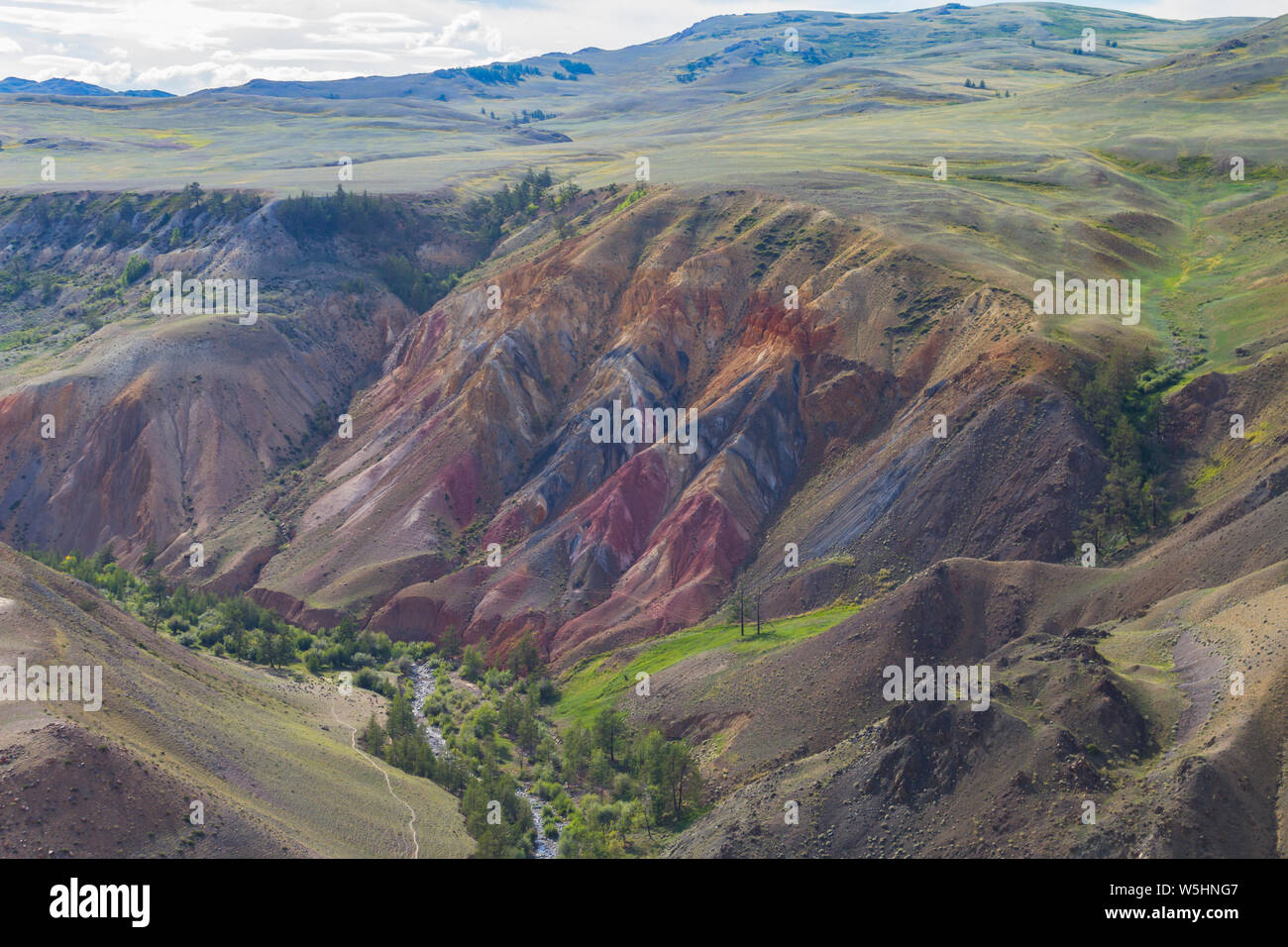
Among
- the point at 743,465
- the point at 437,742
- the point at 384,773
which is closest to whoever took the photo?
the point at 384,773

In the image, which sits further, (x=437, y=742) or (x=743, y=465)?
(x=743, y=465)

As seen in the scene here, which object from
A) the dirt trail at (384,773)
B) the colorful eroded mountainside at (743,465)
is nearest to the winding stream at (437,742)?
the colorful eroded mountainside at (743,465)

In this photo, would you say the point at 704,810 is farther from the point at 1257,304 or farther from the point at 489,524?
the point at 1257,304

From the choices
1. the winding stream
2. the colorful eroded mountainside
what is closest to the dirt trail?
the colorful eroded mountainside

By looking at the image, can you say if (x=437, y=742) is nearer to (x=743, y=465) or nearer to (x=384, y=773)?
(x=384, y=773)

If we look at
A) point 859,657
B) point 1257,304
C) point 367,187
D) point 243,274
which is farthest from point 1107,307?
point 367,187

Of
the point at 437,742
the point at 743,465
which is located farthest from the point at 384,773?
the point at 743,465

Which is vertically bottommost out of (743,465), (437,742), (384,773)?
(437,742)

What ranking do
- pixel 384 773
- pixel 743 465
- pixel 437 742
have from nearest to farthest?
pixel 384 773 < pixel 437 742 < pixel 743 465
